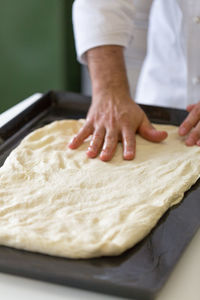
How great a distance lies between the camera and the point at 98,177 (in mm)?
1010

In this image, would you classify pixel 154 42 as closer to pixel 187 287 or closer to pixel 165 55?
pixel 165 55

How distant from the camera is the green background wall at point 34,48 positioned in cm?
229

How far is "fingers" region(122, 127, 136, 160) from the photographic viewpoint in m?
1.12

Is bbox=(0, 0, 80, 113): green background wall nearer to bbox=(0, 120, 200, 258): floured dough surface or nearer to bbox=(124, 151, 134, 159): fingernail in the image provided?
bbox=(0, 120, 200, 258): floured dough surface

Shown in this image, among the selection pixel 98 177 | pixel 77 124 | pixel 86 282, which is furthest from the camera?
pixel 77 124

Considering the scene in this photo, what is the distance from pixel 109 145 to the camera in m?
1.14

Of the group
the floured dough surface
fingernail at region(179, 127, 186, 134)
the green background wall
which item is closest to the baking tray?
the floured dough surface

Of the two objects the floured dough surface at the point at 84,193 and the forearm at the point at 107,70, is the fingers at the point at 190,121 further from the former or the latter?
the forearm at the point at 107,70

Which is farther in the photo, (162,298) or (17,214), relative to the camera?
(17,214)

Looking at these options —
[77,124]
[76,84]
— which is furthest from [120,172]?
[76,84]

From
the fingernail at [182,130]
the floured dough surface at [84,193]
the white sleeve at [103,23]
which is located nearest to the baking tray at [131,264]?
the floured dough surface at [84,193]

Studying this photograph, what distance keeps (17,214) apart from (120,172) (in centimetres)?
28

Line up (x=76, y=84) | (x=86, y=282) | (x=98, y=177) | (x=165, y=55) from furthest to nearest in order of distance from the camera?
(x=76, y=84) < (x=165, y=55) < (x=98, y=177) < (x=86, y=282)

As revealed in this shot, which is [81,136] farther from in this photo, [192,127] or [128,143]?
[192,127]
